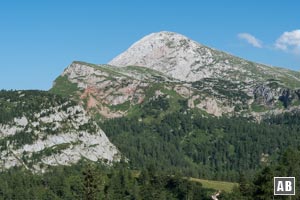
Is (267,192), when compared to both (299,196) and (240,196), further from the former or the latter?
(240,196)

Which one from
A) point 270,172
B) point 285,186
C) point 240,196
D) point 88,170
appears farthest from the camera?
point 240,196

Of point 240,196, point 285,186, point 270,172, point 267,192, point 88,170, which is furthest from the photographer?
point 240,196

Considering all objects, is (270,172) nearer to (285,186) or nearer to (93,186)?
(93,186)

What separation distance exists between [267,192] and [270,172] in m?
21.1

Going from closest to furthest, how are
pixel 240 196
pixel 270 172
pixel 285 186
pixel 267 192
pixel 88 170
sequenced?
1. pixel 285 186
2. pixel 88 170
3. pixel 267 192
4. pixel 270 172
5. pixel 240 196

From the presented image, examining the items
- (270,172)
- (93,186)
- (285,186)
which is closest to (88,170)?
(93,186)

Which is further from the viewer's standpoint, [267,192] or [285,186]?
[267,192]

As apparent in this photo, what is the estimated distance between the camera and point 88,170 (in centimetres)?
14312

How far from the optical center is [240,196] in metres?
199

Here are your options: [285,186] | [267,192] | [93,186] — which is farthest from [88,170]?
[285,186]

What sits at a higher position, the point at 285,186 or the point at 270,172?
the point at 270,172

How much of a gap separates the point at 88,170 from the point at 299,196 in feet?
203

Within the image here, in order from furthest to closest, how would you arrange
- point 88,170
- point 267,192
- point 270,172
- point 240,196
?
point 240,196 → point 270,172 → point 267,192 → point 88,170

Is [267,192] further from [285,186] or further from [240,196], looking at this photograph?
[285,186]
